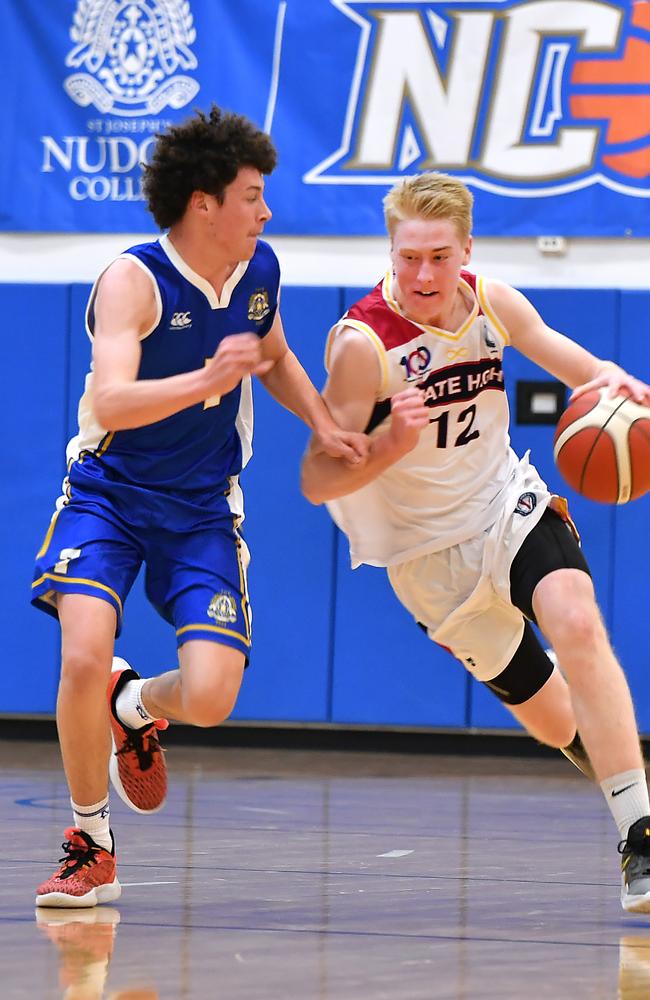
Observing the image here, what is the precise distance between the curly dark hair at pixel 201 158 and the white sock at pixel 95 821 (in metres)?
1.33

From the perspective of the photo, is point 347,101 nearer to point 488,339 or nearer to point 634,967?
point 488,339

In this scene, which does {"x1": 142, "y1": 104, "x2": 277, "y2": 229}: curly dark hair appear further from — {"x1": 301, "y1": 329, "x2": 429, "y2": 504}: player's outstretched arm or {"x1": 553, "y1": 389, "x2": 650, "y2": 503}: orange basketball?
{"x1": 553, "y1": 389, "x2": 650, "y2": 503}: orange basketball

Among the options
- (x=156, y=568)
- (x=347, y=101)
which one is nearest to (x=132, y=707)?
(x=156, y=568)

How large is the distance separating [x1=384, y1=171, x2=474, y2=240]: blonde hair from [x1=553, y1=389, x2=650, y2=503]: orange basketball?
1.60ft

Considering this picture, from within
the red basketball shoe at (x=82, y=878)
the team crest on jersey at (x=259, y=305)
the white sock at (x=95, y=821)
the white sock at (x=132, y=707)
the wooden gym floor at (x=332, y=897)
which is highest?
the team crest on jersey at (x=259, y=305)

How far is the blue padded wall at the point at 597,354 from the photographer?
22.7 ft

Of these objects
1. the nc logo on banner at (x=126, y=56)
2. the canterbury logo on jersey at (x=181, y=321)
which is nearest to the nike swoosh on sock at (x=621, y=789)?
the canterbury logo on jersey at (x=181, y=321)

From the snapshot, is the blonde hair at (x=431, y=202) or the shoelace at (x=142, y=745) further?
the shoelace at (x=142, y=745)

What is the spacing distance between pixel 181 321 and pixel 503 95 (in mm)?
3873

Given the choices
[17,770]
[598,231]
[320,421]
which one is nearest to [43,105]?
[598,231]

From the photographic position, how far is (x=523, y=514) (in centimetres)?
371

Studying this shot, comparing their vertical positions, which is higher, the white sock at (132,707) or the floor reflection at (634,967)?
the white sock at (132,707)

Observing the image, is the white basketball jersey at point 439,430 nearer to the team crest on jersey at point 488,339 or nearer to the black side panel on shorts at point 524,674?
the team crest on jersey at point 488,339

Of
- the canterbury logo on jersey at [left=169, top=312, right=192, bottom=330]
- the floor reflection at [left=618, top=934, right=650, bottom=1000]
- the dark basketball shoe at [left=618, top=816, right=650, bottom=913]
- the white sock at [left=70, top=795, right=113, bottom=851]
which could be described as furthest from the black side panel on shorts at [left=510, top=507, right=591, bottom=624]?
the white sock at [left=70, top=795, right=113, bottom=851]
